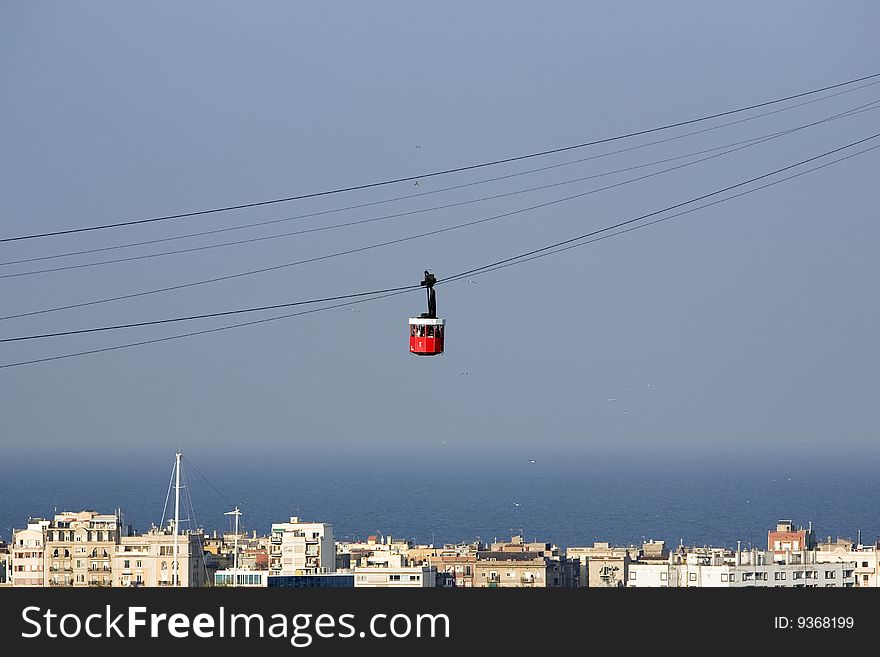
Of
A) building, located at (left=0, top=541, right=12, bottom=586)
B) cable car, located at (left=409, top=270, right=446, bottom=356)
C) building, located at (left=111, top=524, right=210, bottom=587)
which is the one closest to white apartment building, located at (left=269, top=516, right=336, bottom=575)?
building, located at (left=111, top=524, right=210, bottom=587)

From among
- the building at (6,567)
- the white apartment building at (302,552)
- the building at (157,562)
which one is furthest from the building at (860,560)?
the building at (6,567)

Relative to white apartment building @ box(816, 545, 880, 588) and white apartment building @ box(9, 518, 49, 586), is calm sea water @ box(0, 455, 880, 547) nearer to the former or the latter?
white apartment building @ box(9, 518, 49, 586)

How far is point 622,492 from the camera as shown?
95.6m

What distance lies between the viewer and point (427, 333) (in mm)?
10281

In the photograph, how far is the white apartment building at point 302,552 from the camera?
27.0 metres

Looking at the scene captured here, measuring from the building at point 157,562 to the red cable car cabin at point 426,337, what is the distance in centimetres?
1613

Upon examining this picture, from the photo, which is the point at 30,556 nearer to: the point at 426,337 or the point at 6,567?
the point at 6,567

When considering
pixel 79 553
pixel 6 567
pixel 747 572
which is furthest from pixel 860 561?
pixel 6 567

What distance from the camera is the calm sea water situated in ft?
203

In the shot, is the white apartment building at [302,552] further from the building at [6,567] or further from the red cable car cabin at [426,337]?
the red cable car cabin at [426,337]
